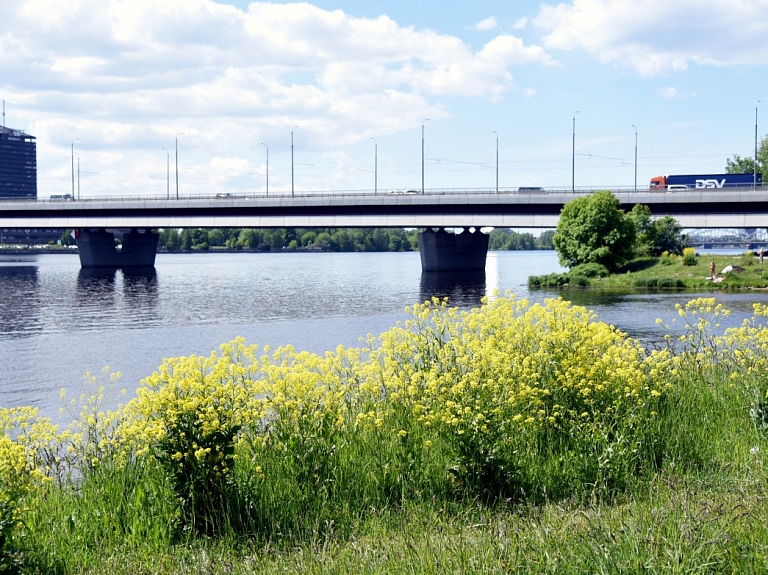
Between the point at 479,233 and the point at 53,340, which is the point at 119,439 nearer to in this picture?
the point at 53,340

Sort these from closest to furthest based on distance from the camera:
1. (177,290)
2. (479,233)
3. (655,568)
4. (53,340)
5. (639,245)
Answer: (655,568) → (53,340) → (177,290) → (639,245) → (479,233)

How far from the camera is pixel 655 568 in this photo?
18.6ft

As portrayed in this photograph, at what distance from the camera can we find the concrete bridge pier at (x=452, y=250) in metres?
96.9

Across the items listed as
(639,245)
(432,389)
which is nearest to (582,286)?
(639,245)

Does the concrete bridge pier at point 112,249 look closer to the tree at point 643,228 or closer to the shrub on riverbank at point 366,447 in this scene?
the tree at point 643,228

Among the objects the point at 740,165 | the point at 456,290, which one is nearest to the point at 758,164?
the point at 740,165

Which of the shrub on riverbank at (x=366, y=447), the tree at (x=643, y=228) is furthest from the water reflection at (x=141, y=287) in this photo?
the shrub on riverbank at (x=366, y=447)

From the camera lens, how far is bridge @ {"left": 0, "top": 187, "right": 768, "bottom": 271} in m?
80.4

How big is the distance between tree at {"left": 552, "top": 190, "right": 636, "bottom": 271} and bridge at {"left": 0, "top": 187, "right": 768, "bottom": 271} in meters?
7.71

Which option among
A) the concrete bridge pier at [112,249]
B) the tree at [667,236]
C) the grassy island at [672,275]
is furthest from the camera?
the concrete bridge pier at [112,249]

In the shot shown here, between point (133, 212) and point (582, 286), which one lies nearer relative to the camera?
point (582, 286)

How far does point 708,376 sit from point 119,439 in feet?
30.1

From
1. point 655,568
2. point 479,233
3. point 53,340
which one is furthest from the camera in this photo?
point 479,233

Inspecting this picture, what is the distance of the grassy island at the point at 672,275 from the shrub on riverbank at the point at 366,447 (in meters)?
57.5
